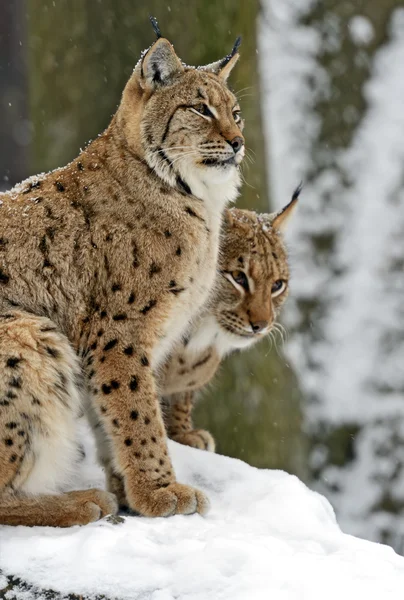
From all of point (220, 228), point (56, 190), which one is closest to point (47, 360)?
point (56, 190)

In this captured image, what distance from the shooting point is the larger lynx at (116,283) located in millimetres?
4242

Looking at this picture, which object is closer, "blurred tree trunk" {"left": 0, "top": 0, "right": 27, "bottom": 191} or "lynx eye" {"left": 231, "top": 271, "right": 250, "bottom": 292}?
"lynx eye" {"left": 231, "top": 271, "right": 250, "bottom": 292}

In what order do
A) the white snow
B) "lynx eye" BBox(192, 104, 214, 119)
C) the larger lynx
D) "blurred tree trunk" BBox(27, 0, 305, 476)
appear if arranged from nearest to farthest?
the larger lynx, "lynx eye" BBox(192, 104, 214, 119), "blurred tree trunk" BBox(27, 0, 305, 476), the white snow

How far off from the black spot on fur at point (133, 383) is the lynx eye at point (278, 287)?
1.26 meters

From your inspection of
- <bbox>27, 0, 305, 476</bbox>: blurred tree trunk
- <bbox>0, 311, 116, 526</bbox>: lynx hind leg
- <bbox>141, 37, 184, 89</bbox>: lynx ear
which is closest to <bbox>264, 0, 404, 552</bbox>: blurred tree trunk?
<bbox>27, 0, 305, 476</bbox>: blurred tree trunk

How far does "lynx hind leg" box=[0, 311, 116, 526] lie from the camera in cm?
412

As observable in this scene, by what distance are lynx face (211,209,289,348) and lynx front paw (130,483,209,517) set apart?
1117 mm

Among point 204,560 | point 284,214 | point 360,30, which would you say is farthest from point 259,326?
point 360,30

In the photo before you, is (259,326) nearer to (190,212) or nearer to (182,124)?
(190,212)

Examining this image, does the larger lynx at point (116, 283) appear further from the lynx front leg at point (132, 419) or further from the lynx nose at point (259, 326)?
the lynx nose at point (259, 326)

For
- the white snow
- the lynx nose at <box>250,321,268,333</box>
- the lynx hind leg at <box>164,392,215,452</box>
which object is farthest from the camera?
the white snow

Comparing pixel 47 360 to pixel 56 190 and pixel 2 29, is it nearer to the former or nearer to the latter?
pixel 56 190

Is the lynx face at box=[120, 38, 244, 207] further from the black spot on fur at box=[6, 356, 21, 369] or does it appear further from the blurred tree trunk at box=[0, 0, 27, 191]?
the blurred tree trunk at box=[0, 0, 27, 191]

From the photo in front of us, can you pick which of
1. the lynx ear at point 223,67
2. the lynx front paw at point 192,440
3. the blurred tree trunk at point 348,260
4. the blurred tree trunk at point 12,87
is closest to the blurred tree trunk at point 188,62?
the blurred tree trunk at point 348,260
